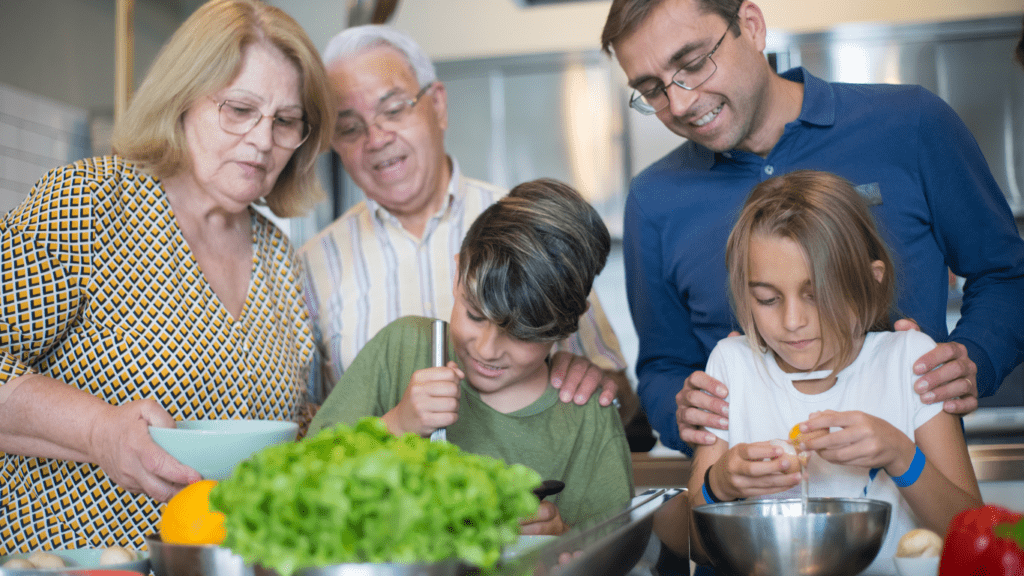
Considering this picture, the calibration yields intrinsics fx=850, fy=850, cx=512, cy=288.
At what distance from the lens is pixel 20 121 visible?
275 centimetres

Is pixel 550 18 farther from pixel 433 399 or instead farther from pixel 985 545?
pixel 985 545

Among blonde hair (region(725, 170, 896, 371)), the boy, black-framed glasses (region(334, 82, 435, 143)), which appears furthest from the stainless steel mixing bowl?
black-framed glasses (region(334, 82, 435, 143))

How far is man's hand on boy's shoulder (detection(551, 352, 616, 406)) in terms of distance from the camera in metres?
1.61

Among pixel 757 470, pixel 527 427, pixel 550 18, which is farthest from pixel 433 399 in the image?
pixel 550 18

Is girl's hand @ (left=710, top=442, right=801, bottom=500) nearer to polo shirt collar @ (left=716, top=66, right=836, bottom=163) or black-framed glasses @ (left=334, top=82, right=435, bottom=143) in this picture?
polo shirt collar @ (left=716, top=66, right=836, bottom=163)

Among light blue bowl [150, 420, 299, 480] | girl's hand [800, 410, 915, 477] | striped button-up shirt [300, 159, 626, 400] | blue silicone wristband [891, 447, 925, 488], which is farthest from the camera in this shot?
striped button-up shirt [300, 159, 626, 400]

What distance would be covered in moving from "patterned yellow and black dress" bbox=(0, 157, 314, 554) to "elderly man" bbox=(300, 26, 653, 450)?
49 centimetres

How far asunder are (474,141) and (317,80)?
2408mm

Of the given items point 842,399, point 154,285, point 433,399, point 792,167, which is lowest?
point 842,399

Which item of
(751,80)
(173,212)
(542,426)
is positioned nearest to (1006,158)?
(751,80)

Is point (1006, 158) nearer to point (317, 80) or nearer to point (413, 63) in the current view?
point (413, 63)

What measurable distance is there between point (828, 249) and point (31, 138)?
102 inches

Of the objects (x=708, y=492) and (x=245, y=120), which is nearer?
(x=708, y=492)

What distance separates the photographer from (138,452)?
109cm
